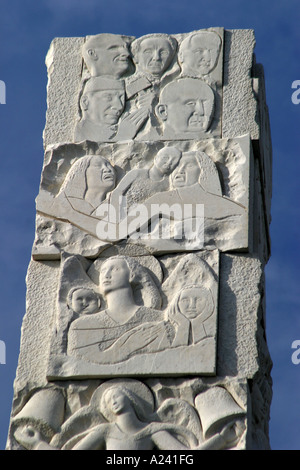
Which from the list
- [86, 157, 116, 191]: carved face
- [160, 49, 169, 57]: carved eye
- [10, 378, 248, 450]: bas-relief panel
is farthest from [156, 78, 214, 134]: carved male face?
[10, 378, 248, 450]: bas-relief panel

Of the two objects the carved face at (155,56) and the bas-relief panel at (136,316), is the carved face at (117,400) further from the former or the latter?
the carved face at (155,56)

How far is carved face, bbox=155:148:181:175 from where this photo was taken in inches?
332

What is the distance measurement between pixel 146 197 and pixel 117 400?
1430 millimetres

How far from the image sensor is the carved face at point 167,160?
8.43m

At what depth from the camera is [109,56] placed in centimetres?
898

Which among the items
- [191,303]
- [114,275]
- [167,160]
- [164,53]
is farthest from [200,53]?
[191,303]

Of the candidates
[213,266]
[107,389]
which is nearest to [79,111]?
[213,266]

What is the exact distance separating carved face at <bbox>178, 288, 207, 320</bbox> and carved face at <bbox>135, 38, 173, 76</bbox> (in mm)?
1727

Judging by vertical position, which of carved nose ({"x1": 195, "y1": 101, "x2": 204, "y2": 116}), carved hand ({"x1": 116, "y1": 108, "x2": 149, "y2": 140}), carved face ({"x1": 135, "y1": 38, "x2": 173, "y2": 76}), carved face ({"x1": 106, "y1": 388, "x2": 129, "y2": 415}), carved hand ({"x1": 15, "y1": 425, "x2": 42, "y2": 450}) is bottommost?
carved hand ({"x1": 15, "y1": 425, "x2": 42, "y2": 450})

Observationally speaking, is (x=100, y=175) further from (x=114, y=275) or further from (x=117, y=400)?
(x=117, y=400)

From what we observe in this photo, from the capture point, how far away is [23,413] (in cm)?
761

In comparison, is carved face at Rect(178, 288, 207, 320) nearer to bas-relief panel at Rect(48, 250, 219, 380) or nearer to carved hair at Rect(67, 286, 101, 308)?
bas-relief panel at Rect(48, 250, 219, 380)

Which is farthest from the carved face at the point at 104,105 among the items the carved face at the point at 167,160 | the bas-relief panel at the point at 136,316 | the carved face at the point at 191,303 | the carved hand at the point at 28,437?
the carved hand at the point at 28,437

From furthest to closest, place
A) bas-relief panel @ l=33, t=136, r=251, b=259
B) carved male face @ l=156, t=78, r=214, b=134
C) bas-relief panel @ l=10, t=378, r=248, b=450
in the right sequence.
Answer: carved male face @ l=156, t=78, r=214, b=134
bas-relief panel @ l=33, t=136, r=251, b=259
bas-relief panel @ l=10, t=378, r=248, b=450
